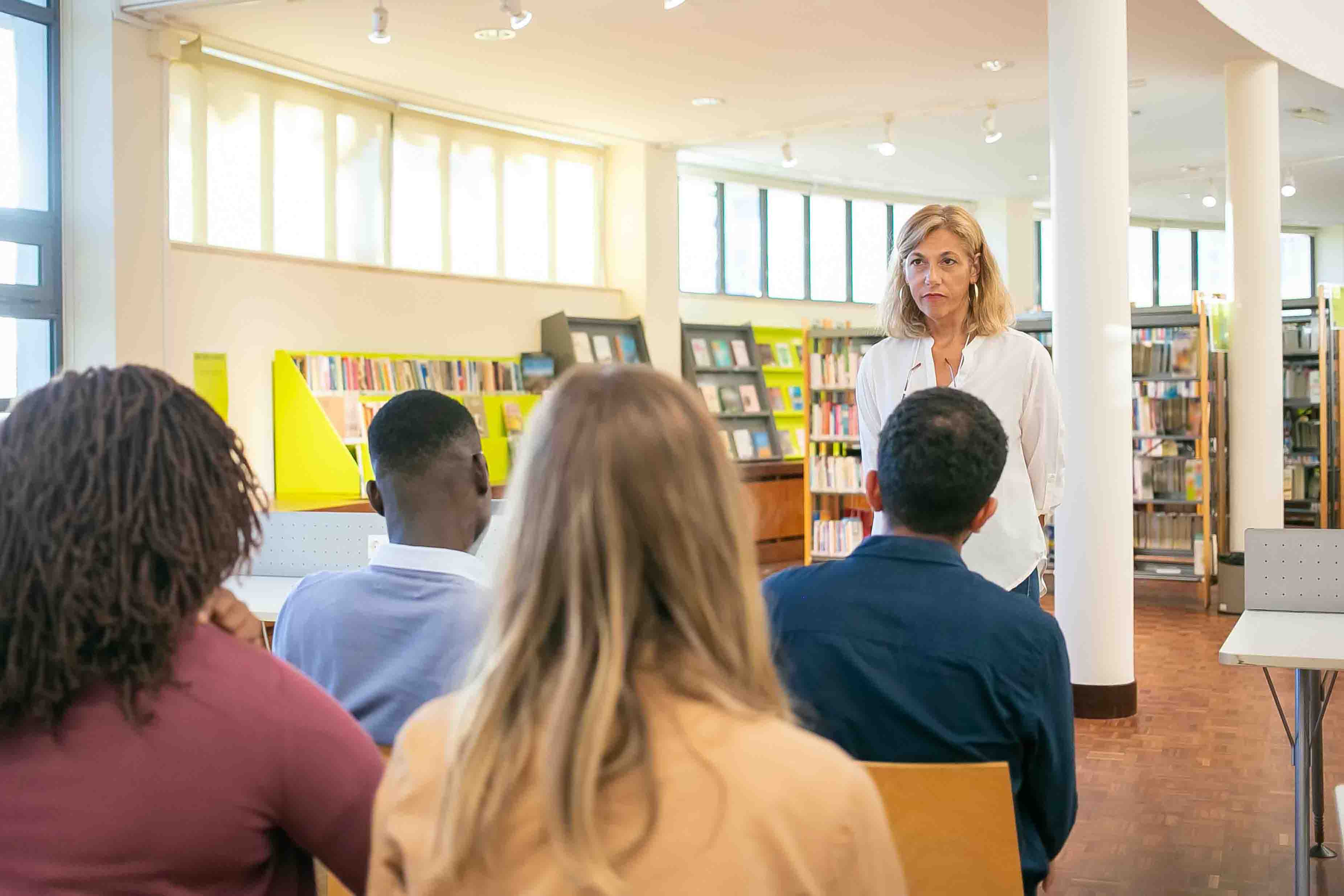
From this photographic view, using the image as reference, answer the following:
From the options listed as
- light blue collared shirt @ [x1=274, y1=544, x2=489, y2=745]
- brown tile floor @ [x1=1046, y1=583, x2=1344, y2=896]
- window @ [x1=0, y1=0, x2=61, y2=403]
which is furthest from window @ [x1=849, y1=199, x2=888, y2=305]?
light blue collared shirt @ [x1=274, y1=544, x2=489, y2=745]

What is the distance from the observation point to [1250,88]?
8.70 m

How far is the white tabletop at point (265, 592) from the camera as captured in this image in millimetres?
3723

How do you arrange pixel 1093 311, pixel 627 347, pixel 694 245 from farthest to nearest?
pixel 694 245, pixel 627 347, pixel 1093 311

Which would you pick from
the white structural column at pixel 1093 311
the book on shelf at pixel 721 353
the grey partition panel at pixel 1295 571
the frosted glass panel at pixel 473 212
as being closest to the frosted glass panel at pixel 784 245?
the book on shelf at pixel 721 353

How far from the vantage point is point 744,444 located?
12484 mm

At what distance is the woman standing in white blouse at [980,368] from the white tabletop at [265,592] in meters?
1.68

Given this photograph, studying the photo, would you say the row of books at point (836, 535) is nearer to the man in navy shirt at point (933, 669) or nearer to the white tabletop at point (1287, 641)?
the white tabletop at point (1287, 641)

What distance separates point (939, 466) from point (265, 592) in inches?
106

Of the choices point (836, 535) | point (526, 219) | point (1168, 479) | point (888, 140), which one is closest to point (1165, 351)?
point (1168, 479)

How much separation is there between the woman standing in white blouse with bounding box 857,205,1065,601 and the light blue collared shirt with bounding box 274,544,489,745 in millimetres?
1286

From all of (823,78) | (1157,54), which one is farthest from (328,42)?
(1157,54)

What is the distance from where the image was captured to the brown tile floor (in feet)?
12.9

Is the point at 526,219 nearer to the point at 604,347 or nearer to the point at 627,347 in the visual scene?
the point at 604,347

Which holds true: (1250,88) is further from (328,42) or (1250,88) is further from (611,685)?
(611,685)
